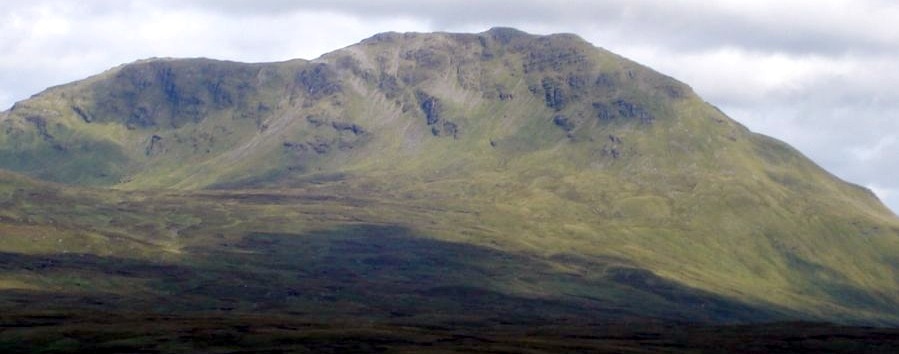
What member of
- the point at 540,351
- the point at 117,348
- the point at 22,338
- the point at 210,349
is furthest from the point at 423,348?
the point at 22,338

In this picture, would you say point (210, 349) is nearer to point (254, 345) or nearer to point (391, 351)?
point (254, 345)

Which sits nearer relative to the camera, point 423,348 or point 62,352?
point 62,352

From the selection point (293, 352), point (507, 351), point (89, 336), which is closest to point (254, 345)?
point (293, 352)

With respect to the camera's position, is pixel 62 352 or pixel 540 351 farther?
pixel 540 351

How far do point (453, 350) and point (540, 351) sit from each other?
13.3m

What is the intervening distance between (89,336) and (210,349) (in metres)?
22.4

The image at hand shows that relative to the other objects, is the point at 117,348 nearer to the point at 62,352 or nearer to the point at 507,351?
the point at 62,352

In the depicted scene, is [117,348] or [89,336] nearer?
[117,348]

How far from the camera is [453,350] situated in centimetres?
19462

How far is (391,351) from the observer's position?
195m

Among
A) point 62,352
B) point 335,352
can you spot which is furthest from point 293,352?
point 62,352

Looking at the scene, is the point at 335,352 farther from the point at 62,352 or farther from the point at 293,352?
the point at 62,352

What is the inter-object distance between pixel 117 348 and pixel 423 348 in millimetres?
43891

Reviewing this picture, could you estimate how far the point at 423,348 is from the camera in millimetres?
197500
